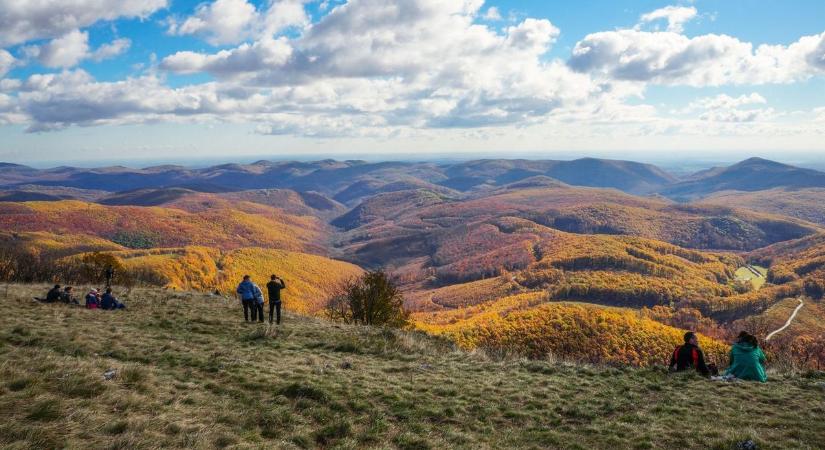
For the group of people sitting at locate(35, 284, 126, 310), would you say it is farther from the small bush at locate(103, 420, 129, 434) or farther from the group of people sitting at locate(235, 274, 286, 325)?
the small bush at locate(103, 420, 129, 434)

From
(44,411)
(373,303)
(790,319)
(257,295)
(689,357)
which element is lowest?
(790,319)

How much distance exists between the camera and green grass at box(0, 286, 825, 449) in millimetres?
7898

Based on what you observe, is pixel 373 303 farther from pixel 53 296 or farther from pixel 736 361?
pixel 736 361

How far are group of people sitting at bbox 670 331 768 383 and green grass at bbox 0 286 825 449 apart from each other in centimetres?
65

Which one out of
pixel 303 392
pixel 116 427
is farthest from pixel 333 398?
pixel 116 427

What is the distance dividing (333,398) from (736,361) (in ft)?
45.3

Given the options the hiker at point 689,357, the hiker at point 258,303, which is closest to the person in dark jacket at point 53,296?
the hiker at point 258,303

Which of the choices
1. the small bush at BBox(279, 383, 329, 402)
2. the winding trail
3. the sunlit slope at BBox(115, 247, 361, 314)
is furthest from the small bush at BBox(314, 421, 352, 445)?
the sunlit slope at BBox(115, 247, 361, 314)

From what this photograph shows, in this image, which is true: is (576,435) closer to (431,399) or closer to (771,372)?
(431,399)

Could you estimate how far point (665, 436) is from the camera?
980 cm

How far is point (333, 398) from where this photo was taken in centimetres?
1098

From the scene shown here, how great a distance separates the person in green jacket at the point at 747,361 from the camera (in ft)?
46.8

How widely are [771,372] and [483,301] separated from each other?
519ft

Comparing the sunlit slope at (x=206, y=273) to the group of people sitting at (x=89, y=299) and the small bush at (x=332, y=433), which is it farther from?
the small bush at (x=332, y=433)
